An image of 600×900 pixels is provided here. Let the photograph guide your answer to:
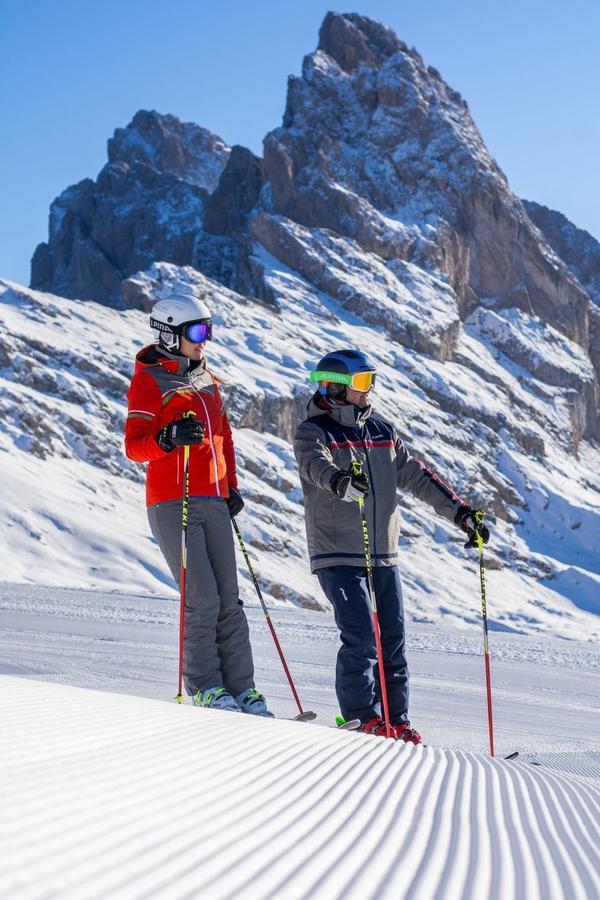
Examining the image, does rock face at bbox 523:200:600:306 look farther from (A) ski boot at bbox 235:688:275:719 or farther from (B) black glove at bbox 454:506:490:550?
(A) ski boot at bbox 235:688:275:719

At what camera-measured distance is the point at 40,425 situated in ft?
142

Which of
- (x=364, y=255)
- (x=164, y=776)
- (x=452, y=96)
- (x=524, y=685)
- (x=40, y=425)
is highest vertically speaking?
(x=452, y=96)

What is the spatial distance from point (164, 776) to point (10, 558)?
27071mm

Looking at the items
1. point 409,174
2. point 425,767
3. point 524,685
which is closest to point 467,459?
point 409,174

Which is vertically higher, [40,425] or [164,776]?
[40,425]

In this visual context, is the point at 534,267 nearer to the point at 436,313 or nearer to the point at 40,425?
the point at 436,313

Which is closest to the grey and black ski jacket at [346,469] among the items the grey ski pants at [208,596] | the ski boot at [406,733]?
the grey ski pants at [208,596]

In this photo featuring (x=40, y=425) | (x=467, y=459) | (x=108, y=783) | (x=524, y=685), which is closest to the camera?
(x=108, y=783)

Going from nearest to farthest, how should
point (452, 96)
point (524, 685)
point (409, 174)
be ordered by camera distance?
point (524, 685), point (409, 174), point (452, 96)

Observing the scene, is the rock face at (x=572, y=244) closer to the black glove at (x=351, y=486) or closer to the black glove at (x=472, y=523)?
the black glove at (x=472, y=523)

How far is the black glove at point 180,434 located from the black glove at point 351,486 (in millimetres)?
727

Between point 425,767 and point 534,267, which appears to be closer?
point 425,767

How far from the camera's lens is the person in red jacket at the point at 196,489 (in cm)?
458

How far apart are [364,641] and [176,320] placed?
2.01 m
